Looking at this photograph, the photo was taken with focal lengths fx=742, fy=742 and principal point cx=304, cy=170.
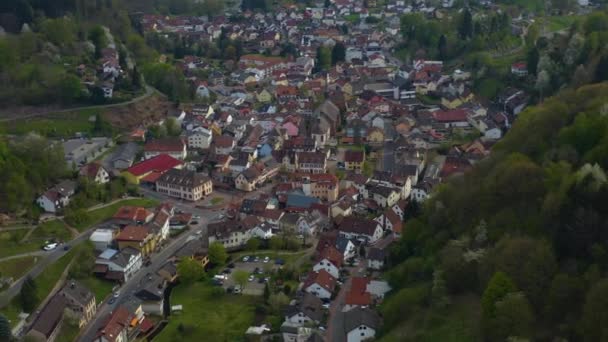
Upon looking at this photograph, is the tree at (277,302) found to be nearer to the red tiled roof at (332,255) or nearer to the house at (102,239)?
the red tiled roof at (332,255)

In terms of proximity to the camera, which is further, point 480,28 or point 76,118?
point 480,28

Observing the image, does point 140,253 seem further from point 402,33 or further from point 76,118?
point 402,33

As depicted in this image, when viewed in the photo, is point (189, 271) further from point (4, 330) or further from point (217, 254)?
point (4, 330)

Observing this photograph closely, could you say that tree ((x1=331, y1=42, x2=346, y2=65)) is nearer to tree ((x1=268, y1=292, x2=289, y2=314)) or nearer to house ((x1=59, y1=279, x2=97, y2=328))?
tree ((x1=268, y1=292, x2=289, y2=314))

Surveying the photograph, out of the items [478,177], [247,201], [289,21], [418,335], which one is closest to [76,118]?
[247,201]

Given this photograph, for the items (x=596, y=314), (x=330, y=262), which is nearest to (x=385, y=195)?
(x=330, y=262)
